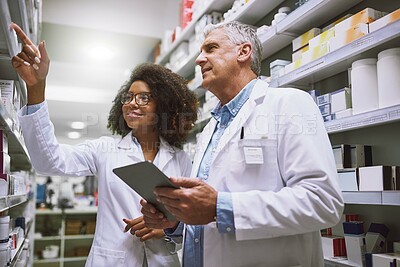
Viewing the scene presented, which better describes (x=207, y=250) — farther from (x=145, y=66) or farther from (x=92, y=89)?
(x=92, y=89)

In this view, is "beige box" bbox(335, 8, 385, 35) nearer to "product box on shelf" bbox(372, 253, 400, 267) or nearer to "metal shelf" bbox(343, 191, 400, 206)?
"metal shelf" bbox(343, 191, 400, 206)

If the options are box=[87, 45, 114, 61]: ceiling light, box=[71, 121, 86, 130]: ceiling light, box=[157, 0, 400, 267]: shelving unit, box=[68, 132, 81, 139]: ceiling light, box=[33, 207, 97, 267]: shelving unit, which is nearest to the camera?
box=[157, 0, 400, 267]: shelving unit

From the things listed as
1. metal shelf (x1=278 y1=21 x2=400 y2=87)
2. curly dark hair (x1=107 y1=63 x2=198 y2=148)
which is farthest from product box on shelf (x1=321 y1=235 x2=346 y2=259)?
curly dark hair (x1=107 y1=63 x2=198 y2=148)

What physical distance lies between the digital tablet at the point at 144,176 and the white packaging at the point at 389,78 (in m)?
0.95

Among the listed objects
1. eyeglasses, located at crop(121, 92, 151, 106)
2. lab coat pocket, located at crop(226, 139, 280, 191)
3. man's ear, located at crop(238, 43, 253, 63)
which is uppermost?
man's ear, located at crop(238, 43, 253, 63)

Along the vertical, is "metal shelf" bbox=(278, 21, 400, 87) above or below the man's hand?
above

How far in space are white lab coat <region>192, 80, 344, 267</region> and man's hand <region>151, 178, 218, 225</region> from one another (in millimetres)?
76

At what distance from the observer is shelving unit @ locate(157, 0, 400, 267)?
153cm

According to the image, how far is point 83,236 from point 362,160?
537cm

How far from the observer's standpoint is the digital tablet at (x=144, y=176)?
43.7 inches

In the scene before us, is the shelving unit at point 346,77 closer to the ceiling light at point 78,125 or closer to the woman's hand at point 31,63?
the woman's hand at point 31,63

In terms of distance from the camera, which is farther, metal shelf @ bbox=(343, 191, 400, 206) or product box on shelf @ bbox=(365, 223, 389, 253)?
product box on shelf @ bbox=(365, 223, 389, 253)

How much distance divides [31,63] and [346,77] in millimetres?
1536

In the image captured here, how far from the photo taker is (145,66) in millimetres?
2260
